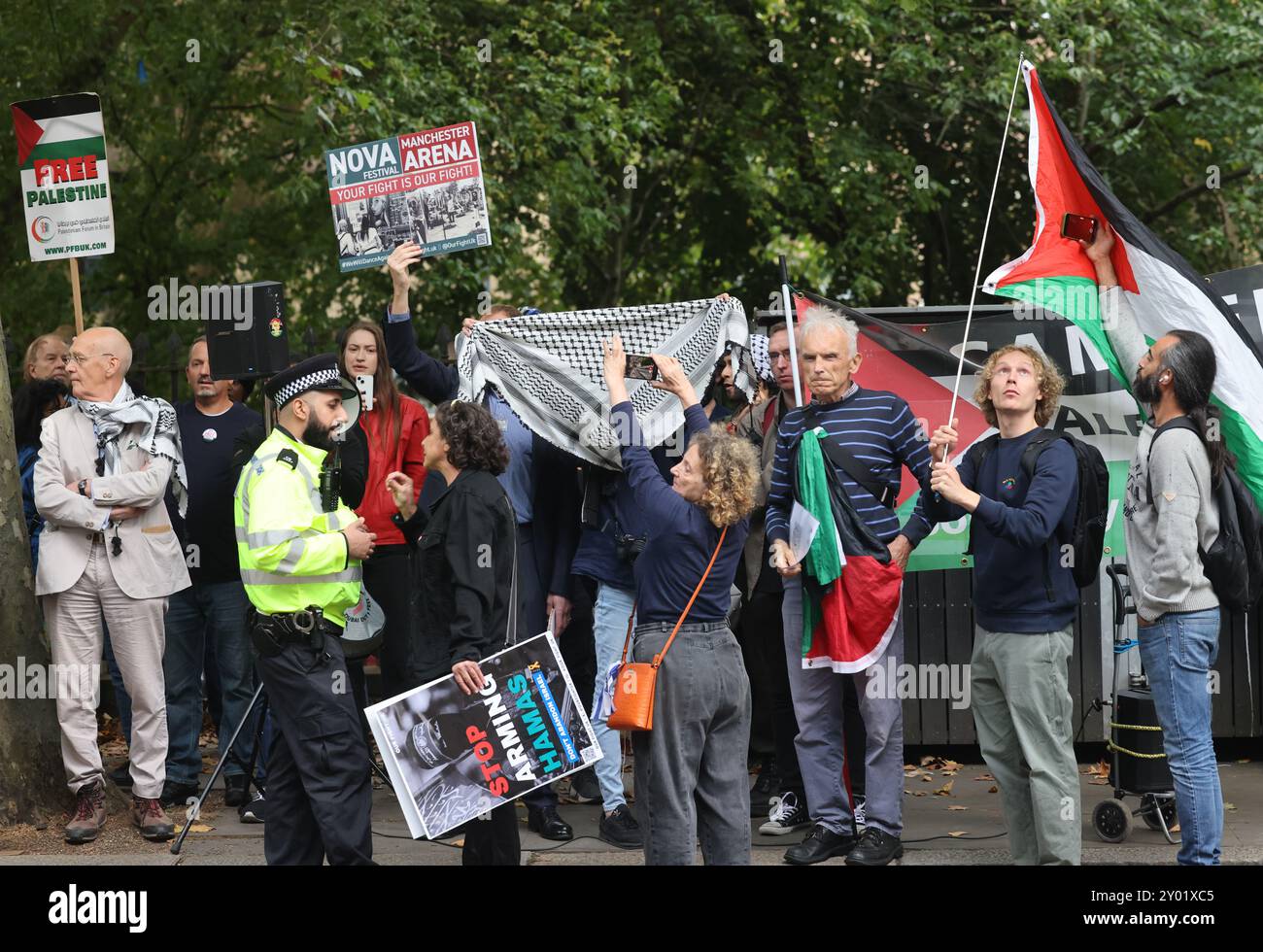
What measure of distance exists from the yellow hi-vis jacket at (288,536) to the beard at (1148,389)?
10.5ft

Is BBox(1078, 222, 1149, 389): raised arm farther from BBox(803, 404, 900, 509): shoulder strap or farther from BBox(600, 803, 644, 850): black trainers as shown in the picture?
BBox(600, 803, 644, 850): black trainers

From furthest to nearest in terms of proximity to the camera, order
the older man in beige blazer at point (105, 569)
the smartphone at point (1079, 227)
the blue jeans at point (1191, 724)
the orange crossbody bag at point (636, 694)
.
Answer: the older man in beige blazer at point (105, 569) < the smartphone at point (1079, 227) < the blue jeans at point (1191, 724) < the orange crossbody bag at point (636, 694)

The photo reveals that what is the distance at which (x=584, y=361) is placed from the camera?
6.98 metres

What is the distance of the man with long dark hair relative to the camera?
18.5ft

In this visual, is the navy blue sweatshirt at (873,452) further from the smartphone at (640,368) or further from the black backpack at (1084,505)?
the smartphone at (640,368)

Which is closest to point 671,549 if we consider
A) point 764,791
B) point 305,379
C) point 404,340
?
point 305,379

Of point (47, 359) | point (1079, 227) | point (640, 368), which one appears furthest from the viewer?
point (47, 359)

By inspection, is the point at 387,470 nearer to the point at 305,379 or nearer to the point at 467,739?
the point at 305,379

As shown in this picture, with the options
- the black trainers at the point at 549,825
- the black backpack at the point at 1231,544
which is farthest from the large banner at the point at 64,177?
the black backpack at the point at 1231,544

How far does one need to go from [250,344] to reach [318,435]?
1.86 m

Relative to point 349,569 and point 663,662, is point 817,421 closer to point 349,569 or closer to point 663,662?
point 663,662

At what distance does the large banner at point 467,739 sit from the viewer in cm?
555

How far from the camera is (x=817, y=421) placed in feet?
21.1

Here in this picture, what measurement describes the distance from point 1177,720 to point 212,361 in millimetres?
4762
